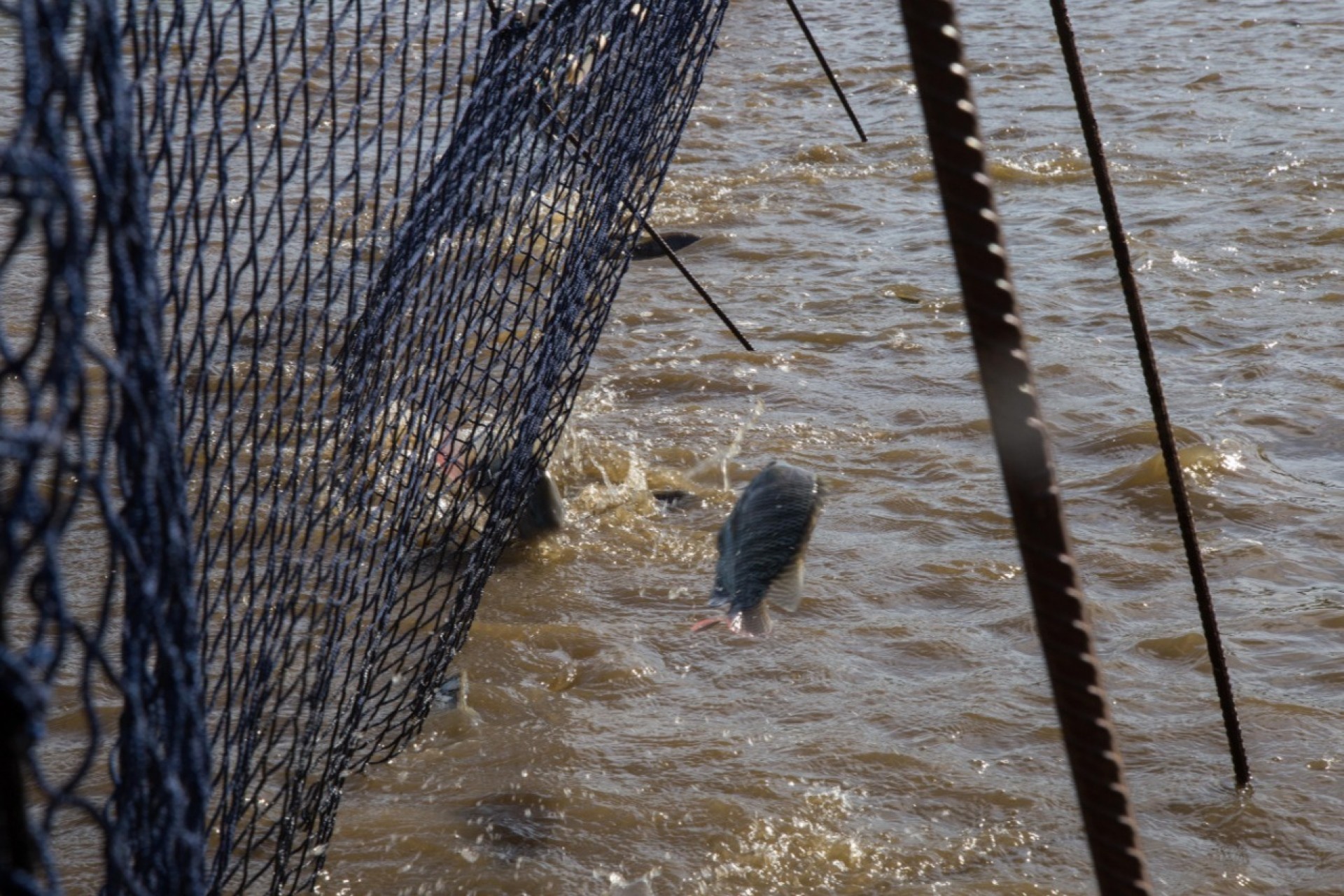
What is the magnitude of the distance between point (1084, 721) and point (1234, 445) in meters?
4.52

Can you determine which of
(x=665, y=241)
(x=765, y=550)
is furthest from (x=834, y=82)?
(x=765, y=550)

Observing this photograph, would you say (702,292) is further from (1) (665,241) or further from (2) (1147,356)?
(2) (1147,356)

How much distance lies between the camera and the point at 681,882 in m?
3.36

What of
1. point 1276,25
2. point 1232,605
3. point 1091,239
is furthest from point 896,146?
point 1232,605

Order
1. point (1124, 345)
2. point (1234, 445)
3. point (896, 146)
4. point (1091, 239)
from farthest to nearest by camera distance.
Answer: point (896, 146)
point (1091, 239)
point (1124, 345)
point (1234, 445)

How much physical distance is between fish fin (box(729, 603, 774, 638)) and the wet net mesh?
0.74 meters

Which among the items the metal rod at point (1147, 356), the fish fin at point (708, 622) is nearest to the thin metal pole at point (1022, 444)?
the metal rod at point (1147, 356)

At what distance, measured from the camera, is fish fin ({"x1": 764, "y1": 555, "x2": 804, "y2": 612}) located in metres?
3.54

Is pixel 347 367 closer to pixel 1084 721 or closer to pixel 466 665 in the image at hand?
pixel 466 665

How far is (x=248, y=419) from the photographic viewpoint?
3.07 meters

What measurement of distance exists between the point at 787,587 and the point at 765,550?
114mm

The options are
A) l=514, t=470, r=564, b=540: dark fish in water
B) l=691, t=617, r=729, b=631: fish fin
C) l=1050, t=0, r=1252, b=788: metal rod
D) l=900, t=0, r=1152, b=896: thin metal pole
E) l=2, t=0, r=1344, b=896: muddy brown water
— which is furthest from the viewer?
l=514, t=470, r=564, b=540: dark fish in water

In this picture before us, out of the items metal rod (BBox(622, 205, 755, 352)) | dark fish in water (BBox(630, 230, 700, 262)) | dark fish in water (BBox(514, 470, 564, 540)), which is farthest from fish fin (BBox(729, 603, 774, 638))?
dark fish in water (BBox(630, 230, 700, 262))

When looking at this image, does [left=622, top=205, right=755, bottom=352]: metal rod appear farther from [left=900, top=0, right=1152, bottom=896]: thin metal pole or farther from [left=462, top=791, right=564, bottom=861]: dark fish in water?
[left=900, top=0, right=1152, bottom=896]: thin metal pole
